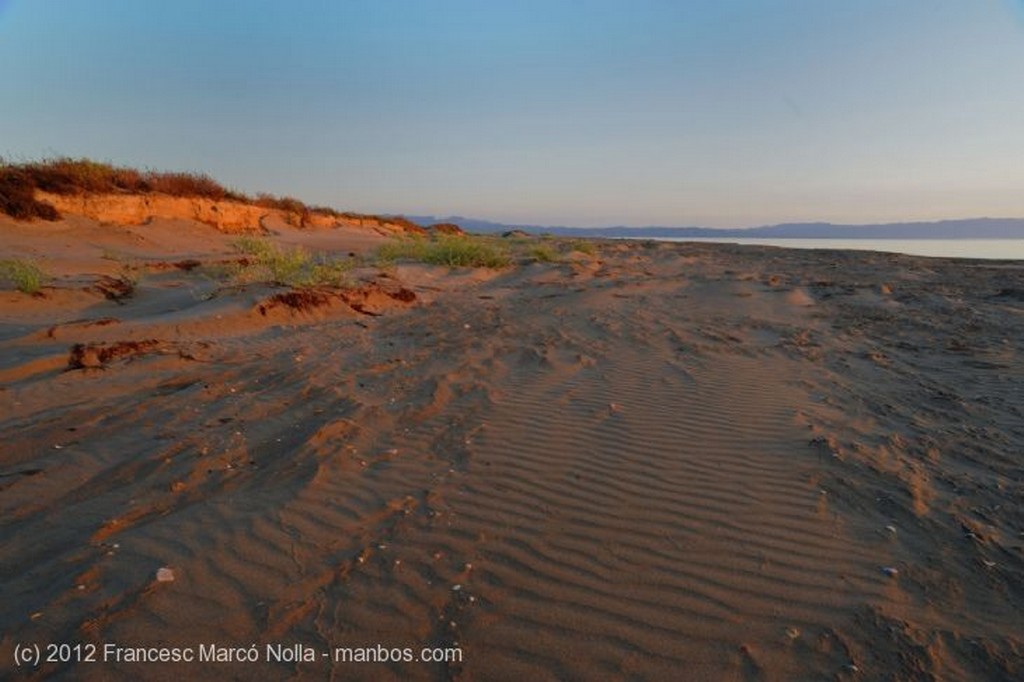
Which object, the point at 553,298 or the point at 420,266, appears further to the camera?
the point at 420,266

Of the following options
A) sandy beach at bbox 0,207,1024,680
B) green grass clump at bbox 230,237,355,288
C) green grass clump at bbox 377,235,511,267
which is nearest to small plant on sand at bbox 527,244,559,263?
green grass clump at bbox 377,235,511,267

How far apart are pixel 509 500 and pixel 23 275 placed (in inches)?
296

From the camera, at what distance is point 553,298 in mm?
9820

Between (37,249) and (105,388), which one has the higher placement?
(37,249)

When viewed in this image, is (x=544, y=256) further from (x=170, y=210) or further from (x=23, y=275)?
(x=23, y=275)

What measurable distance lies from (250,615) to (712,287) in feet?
34.6

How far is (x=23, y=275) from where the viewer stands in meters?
7.46

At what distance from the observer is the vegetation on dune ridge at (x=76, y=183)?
37.4 feet

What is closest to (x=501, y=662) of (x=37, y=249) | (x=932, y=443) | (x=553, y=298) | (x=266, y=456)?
(x=266, y=456)

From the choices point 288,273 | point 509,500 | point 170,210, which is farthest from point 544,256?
point 509,500

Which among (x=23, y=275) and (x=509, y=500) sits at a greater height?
(x=23, y=275)

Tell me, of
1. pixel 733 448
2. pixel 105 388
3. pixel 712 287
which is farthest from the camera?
pixel 712 287

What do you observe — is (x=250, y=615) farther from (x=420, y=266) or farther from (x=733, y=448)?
(x=420, y=266)

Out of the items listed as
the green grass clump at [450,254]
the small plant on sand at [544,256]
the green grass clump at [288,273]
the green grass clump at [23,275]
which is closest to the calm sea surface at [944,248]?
the small plant on sand at [544,256]
